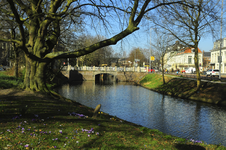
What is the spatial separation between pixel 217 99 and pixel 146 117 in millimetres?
10677

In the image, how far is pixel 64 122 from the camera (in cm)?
700

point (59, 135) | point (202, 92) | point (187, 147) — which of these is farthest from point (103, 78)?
point (59, 135)

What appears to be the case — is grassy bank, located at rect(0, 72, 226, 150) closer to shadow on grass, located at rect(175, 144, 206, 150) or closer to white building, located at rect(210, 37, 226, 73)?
shadow on grass, located at rect(175, 144, 206, 150)

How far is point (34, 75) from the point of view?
479 inches

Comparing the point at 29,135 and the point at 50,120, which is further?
the point at 50,120

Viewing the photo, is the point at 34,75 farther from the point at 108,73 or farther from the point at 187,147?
the point at 108,73

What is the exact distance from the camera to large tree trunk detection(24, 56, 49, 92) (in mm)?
12078

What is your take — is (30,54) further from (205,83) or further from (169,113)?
(205,83)

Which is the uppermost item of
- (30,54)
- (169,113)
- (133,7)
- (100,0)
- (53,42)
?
(100,0)

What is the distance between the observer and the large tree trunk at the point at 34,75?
12.1 meters

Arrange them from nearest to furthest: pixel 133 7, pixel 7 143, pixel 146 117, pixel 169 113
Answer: pixel 7 143 < pixel 133 7 < pixel 146 117 < pixel 169 113

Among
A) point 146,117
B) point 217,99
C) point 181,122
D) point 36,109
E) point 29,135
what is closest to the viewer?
point 29,135

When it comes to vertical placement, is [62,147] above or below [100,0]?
below

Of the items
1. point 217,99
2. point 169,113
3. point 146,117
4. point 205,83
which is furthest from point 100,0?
point 205,83
